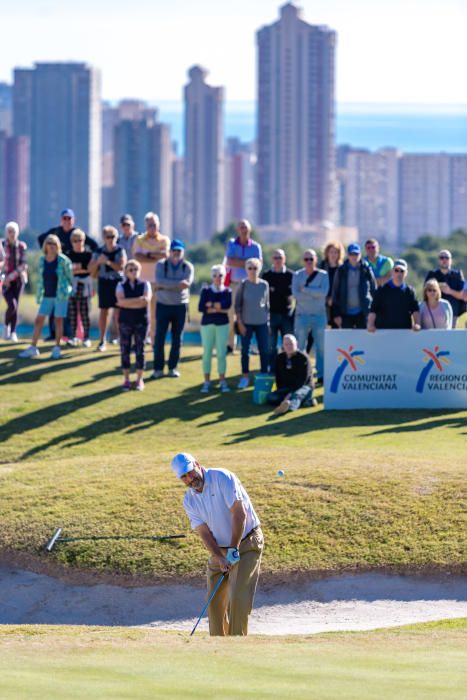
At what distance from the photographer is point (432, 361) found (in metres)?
22.0

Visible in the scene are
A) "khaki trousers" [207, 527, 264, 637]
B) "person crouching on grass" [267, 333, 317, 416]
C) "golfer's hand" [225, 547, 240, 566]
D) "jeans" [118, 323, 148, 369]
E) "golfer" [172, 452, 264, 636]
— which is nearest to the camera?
"golfer" [172, 452, 264, 636]

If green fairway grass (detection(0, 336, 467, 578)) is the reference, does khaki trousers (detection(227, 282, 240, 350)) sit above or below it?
above

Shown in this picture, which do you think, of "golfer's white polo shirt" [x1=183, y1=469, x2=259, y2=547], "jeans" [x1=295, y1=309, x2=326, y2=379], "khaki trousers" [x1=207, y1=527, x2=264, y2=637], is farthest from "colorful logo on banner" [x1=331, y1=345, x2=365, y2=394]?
"golfer's white polo shirt" [x1=183, y1=469, x2=259, y2=547]

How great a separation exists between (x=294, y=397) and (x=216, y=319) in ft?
6.37

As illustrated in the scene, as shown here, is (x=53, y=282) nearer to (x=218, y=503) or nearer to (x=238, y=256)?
(x=238, y=256)

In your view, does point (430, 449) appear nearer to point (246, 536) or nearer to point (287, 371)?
point (287, 371)

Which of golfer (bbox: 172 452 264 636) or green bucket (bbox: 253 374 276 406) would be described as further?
green bucket (bbox: 253 374 276 406)

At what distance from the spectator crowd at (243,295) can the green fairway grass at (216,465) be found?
661 mm

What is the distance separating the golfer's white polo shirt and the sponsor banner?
34.6 ft

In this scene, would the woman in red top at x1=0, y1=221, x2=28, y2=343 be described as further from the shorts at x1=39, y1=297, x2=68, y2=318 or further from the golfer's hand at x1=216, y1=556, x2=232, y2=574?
the golfer's hand at x1=216, y1=556, x2=232, y2=574

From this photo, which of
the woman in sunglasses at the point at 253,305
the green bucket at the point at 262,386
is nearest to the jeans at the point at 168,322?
the woman in sunglasses at the point at 253,305

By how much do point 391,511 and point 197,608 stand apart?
2796 mm

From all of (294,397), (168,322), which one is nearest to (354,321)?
(294,397)

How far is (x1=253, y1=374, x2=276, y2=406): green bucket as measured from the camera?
22.2 meters
